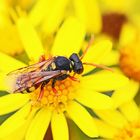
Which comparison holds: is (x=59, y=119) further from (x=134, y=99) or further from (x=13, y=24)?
(x=13, y=24)

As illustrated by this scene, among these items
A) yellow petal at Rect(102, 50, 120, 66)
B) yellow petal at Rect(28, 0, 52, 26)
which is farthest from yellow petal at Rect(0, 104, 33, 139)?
yellow petal at Rect(28, 0, 52, 26)

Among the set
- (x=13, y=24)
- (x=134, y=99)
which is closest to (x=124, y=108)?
(x=134, y=99)

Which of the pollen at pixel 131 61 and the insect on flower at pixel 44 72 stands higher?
the insect on flower at pixel 44 72

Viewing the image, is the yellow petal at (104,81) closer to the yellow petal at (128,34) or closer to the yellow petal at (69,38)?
the yellow petal at (69,38)

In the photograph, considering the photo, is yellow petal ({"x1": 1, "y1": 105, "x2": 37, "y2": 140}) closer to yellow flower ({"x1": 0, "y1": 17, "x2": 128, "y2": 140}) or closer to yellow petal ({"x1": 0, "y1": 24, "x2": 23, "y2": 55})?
yellow flower ({"x1": 0, "y1": 17, "x2": 128, "y2": 140})

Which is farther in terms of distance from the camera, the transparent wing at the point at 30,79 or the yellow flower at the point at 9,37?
the yellow flower at the point at 9,37

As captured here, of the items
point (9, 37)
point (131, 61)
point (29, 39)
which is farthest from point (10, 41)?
point (131, 61)

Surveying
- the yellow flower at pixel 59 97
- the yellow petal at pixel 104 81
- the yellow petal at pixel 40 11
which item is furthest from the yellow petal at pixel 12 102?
the yellow petal at pixel 40 11
